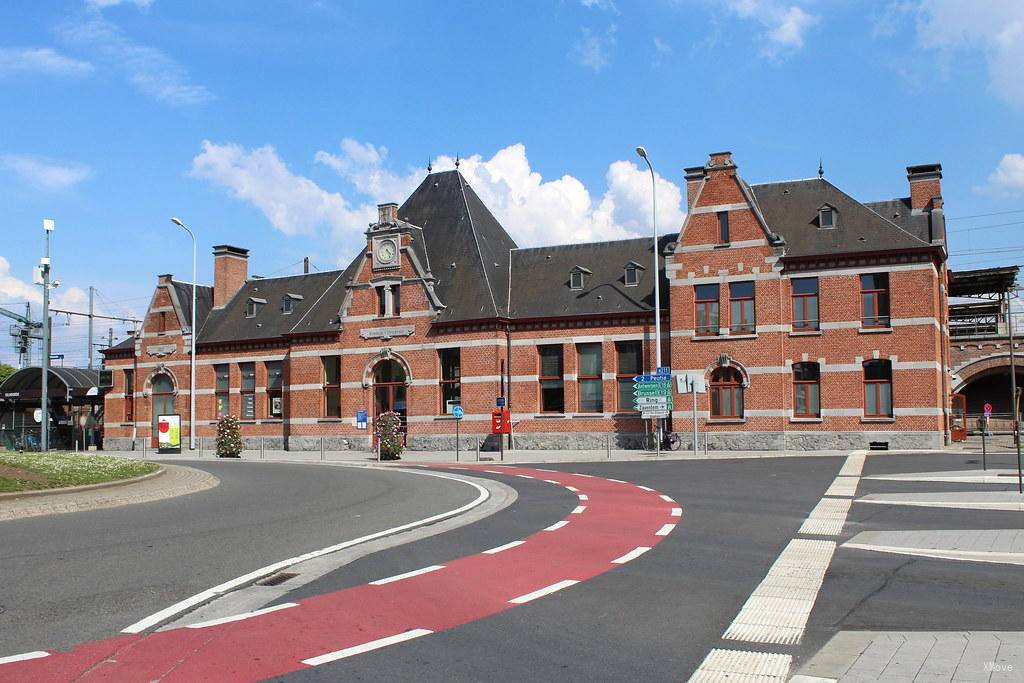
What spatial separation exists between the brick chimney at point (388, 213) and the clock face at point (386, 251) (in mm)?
1120

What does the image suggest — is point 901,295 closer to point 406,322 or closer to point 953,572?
point 406,322

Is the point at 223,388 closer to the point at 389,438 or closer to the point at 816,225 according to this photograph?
the point at 389,438

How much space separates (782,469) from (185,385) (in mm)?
38259

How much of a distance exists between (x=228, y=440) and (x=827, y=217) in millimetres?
29254

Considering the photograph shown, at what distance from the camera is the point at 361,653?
21.2 feet

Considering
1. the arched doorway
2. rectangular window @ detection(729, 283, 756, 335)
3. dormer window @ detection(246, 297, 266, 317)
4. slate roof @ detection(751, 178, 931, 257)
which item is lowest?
the arched doorway

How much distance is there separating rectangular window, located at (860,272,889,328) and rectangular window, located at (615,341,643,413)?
963 centimetres

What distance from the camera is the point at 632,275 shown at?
41.5 meters

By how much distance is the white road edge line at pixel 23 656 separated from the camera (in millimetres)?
6158

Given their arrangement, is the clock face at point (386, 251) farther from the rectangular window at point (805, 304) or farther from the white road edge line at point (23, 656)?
the white road edge line at point (23, 656)

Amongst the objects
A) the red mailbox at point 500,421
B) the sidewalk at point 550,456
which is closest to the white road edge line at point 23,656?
the sidewalk at point 550,456

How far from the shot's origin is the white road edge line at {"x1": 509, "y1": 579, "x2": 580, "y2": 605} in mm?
8258

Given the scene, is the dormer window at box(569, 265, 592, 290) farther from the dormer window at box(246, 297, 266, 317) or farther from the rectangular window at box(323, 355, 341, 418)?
the dormer window at box(246, 297, 266, 317)

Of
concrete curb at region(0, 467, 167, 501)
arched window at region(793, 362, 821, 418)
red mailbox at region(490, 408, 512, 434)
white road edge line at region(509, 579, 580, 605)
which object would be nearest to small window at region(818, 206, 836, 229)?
arched window at region(793, 362, 821, 418)
